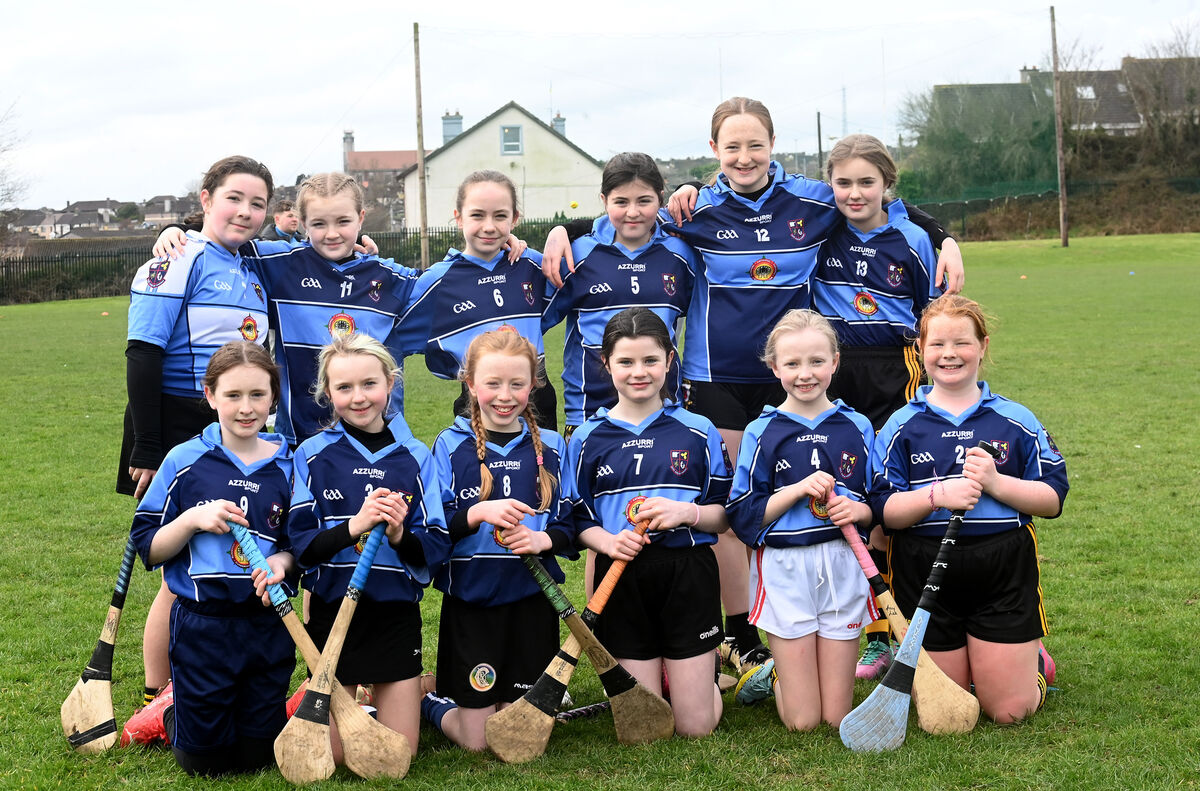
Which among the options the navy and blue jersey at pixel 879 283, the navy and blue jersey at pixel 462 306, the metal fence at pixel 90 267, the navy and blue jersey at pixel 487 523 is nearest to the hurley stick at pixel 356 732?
the navy and blue jersey at pixel 487 523

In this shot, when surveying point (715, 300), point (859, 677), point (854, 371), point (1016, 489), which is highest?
point (715, 300)

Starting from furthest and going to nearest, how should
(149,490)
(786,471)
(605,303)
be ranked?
(605,303)
(786,471)
(149,490)

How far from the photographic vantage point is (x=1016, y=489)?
12.7 feet

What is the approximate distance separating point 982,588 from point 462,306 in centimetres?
231

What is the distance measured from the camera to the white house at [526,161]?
48562 mm

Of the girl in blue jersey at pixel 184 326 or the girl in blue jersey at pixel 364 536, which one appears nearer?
the girl in blue jersey at pixel 364 536

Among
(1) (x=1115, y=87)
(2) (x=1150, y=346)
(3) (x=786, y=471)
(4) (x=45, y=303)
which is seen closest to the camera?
(3) (x=786, y=471)

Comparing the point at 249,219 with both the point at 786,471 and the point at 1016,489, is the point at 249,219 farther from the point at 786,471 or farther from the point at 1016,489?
the point at 1016,489

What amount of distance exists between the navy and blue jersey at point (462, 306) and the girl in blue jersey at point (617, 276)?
0.17 m

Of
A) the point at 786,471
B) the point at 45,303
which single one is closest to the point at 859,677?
the point at 786,471

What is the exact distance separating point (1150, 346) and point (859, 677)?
11.7 metres

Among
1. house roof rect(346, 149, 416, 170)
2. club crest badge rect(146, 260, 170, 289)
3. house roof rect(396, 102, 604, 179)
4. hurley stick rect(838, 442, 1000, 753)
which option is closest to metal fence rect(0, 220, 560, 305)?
house roof rect(396, 102, 604, 179)

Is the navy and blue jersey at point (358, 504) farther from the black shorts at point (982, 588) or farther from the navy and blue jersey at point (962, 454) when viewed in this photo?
the black shorts at point (982, 588)

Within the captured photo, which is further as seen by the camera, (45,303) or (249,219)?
(45,303)
